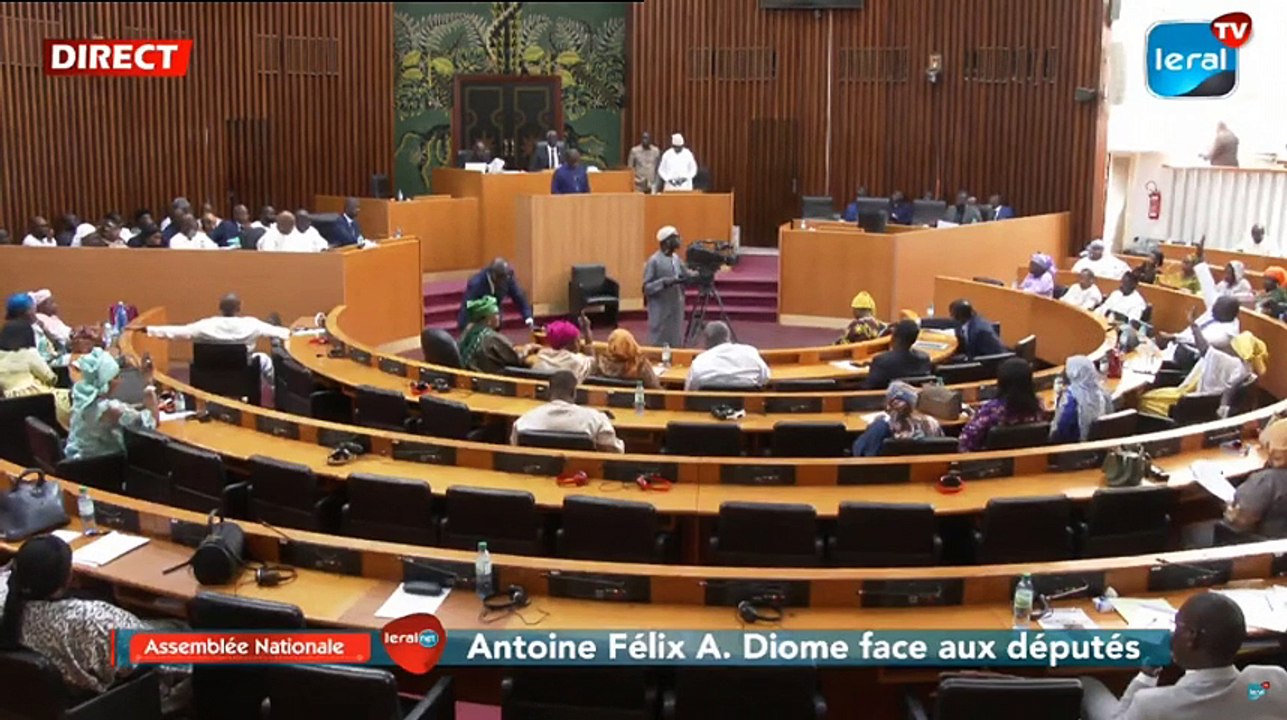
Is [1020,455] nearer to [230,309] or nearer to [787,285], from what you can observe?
[230,309]

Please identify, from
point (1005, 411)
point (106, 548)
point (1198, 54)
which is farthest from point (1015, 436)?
point (1198, 54)

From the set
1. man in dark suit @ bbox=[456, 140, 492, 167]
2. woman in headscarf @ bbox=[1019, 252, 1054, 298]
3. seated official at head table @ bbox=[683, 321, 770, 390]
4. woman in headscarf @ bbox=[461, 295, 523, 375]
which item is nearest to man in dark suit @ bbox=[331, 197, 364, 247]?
man in dark suit @ bbox=[456, 140, 492, 167]

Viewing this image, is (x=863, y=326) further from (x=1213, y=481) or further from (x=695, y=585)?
(x=695, y=585)

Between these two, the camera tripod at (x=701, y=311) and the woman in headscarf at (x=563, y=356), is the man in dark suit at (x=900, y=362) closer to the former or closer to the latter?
the woman in headscarf at (x=563, y=356)

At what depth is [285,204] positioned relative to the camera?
60.3 feet

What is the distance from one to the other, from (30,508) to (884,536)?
3.94m

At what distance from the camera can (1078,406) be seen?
779 centimetres

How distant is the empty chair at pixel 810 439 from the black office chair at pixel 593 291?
720cm

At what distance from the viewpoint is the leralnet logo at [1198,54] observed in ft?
58.1

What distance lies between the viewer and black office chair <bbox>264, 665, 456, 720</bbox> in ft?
14.0

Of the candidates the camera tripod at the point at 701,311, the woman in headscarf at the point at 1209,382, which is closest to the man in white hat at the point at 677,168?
the camera tripod at the point at 701,311

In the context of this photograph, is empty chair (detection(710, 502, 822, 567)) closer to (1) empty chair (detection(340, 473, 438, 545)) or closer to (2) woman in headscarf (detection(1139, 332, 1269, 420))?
(1) empty chair (detection(340, 473, 438, 545))

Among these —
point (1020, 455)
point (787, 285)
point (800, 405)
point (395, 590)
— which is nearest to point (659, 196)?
point (787, 285)

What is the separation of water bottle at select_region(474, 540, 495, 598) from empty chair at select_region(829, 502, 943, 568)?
68.3 inches
